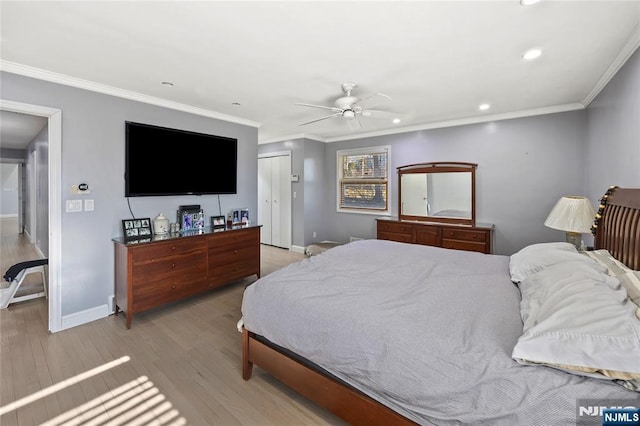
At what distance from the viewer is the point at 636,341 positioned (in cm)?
99

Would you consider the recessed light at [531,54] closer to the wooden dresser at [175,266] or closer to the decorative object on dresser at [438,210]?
the decorative object on dresser at [438,210]

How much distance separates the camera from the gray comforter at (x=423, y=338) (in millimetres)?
1059

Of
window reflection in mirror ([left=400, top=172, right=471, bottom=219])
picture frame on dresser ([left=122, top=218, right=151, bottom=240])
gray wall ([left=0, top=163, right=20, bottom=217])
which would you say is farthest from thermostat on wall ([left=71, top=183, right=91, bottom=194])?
gray wall ([left=0, top=163, right=20, bottom=217])

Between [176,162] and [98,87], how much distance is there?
109cm

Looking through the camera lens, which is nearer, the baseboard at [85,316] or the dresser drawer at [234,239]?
the baseboard at [85,316]

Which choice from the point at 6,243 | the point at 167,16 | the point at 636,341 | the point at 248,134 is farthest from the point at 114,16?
the point at 6,243

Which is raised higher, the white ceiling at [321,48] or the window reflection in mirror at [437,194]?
the white ceiling at [321,48]

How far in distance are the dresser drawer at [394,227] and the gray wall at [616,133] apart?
7.68ft

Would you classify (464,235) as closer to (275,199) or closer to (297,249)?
(297,249)

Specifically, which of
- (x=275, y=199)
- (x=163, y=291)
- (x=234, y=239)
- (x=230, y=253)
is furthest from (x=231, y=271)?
(x=275, y=199)

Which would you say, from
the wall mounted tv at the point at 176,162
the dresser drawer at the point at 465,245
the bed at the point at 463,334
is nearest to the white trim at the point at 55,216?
the wall mounted tv at the point at 176,162

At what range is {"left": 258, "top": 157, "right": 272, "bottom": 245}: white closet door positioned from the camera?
6.67 metres
